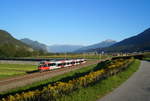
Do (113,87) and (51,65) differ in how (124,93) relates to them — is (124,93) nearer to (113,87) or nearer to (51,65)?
(113,87)

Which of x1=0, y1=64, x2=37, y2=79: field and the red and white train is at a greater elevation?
the red and white train

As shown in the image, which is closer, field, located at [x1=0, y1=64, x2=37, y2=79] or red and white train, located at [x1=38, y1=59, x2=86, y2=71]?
field, located at [x1=0, y1=64, x2=37, y2=79]

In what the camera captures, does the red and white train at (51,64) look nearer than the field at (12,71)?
No

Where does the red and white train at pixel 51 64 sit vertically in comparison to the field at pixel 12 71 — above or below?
above

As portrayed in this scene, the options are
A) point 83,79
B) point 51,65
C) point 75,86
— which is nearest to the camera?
point 75,86

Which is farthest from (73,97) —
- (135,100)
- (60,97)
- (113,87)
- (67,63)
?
(67,63)

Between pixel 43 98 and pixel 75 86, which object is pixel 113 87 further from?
pixel 43 98

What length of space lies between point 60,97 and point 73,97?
0.70 metres

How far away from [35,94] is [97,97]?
380cm

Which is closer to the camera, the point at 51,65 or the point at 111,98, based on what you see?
the point at 111,98

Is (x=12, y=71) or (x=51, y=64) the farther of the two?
(x=51, y=64)

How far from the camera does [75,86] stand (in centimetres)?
1442

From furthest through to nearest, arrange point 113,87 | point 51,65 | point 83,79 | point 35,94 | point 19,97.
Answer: point 51,65 → point 113,87 → point 83,79 → point 35,94 → point 19,97

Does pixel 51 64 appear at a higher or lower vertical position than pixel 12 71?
higher
